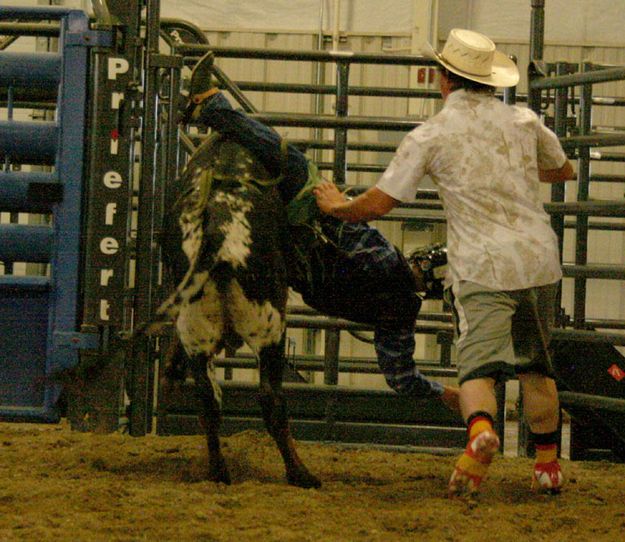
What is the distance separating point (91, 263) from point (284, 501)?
5.76 feet

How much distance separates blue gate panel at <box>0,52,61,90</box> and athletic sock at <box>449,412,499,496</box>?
2.59 m

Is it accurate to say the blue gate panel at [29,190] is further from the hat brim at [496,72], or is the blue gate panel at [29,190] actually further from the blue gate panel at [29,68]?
the hat brim at [496,72]

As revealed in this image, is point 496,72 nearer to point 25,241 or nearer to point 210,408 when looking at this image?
point 210,408

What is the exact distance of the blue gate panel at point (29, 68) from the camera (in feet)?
16.0

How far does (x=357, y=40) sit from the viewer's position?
422 inches

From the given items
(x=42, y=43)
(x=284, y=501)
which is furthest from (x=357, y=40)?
(x=284, y=501)

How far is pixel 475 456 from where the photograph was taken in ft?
11.3

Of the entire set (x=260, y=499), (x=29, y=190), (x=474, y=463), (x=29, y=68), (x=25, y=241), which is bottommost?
(x=260, y=499)

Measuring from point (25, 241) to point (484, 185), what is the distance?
7.45 ft

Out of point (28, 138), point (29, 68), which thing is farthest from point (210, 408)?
point (29, 68)

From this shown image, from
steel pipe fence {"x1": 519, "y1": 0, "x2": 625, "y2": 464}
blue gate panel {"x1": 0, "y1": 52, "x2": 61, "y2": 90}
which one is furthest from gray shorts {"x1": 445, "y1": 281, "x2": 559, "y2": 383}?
blue gate panel {"x1": 0, "y1": 52, "x2": 61, "y2": 90}

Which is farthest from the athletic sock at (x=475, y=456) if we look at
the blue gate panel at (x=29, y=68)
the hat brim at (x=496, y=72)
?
the blue gate panel at (x=29, y=68)

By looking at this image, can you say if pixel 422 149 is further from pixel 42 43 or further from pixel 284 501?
pixel 42 43

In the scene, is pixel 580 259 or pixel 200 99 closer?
pixel 200 99
